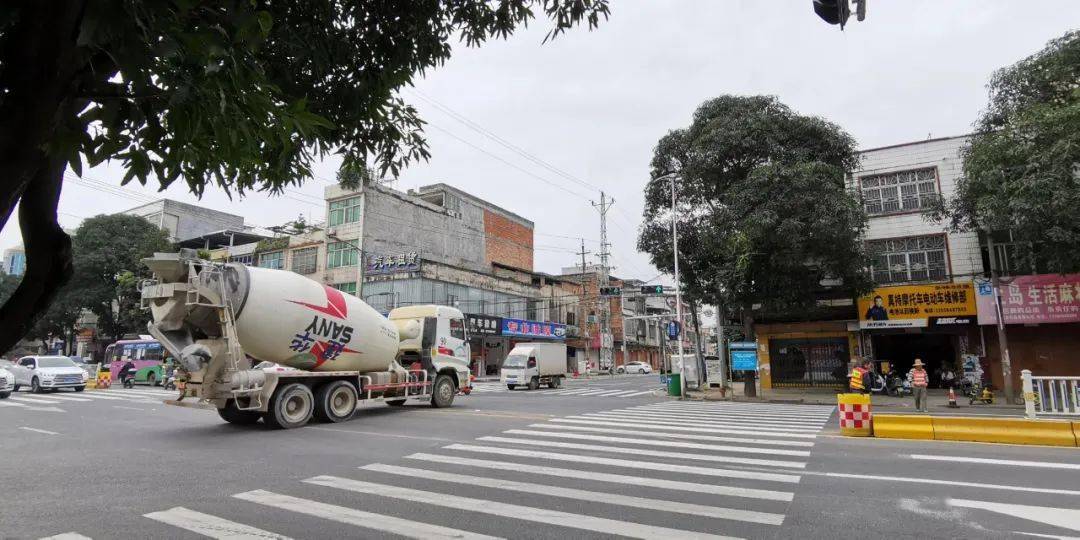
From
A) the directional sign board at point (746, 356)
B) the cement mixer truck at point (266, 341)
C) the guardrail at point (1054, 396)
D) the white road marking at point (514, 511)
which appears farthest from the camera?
the directional sign board at point (746, 356)

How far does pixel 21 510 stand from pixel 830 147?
23036mm

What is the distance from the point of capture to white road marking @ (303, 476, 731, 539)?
5.13m

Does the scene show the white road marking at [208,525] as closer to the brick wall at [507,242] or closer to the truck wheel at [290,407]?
the truck wheel at [290,407]

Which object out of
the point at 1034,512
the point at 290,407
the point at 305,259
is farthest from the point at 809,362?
the point at 305,259

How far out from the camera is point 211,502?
6.21 meters

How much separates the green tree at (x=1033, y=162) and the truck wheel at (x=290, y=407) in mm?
19602

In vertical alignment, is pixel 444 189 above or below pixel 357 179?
above

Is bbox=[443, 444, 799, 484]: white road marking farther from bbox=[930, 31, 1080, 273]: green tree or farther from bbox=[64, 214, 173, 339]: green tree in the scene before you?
bbox=[64, 214, 173, 339]: green tree

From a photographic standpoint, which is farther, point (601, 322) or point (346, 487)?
point (601, 322)

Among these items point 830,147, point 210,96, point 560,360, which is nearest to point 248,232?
point 560,360

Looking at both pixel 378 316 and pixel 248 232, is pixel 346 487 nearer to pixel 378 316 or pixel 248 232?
pixel 378 316

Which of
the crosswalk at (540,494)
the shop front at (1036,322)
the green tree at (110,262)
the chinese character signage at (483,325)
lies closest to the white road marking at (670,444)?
the crosswalk at (540,494)

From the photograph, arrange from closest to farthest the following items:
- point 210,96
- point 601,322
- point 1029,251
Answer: point 210,96 → point 1029,251 → point 601,322

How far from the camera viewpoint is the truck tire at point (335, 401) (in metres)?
13.3
